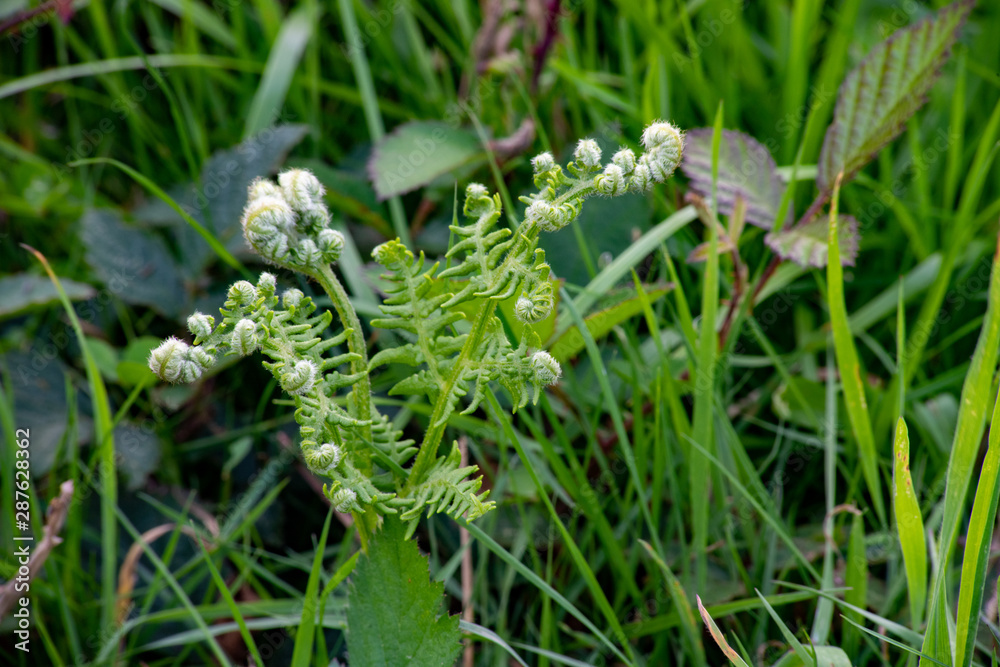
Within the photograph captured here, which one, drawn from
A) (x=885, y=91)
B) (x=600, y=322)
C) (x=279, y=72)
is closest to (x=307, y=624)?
(x=600, y=322)

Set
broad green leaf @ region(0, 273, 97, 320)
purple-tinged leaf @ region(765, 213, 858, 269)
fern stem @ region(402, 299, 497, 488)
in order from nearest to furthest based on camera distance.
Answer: fern stem @ region(402, 299, 497, 488)
purple-tinged leaf @ region(765, 213, 858, 269)
broad green leaf @ region(0, 273, 97, 320)

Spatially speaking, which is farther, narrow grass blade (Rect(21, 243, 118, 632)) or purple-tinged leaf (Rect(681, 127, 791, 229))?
purple-tinged leaf (Rect(681, 127, 791, 229))

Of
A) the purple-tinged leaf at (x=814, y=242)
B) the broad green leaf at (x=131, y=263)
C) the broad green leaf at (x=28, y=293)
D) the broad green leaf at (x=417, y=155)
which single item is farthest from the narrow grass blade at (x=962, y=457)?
the broad green leaf at (x=28, y=293)

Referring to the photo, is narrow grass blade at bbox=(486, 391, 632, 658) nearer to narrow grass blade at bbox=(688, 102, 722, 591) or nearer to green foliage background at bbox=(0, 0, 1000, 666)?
green foliage background at bbox=(0, 0, 1000, 666)

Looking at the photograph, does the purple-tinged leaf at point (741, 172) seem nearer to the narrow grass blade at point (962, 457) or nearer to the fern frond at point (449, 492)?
the narrow grass blade at point (962, 457)

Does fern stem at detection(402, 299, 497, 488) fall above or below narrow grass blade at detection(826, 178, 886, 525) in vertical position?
above

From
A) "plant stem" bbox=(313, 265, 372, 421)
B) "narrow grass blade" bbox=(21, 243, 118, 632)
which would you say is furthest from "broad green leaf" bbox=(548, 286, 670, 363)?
"narrow grass blade" bbox=(21, 243, 118, 632)
